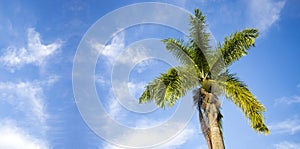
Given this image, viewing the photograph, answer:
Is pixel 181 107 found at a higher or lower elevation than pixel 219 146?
higher

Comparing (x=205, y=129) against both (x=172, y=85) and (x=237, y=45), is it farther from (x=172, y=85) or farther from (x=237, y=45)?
(x=237, y=45)

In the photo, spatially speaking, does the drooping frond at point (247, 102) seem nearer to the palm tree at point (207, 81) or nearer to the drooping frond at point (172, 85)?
the palm tree at point (207, 81)

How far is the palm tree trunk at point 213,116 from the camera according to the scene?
16.5 m

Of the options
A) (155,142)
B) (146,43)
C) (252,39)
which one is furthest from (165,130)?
(252,39)

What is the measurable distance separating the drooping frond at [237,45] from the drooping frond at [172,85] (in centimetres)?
225

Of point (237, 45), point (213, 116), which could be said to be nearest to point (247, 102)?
point (213, 116)

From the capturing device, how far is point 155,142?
666 inches

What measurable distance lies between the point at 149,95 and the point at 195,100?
9.90ft

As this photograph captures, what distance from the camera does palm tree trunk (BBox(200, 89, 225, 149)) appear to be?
1652cm

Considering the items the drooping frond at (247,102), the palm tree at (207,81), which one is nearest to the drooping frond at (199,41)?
the palm tree at (207,81)

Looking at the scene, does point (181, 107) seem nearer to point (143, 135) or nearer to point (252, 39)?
point (143, 135)

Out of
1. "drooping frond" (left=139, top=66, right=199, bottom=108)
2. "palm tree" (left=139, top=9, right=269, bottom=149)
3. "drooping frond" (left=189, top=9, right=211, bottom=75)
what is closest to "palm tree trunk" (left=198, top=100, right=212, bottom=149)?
"palm tree" (left=139, top=9, right=269, bottom=149)

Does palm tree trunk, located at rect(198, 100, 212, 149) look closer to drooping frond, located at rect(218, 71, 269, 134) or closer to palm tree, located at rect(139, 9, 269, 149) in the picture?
palm tree, located at rect(139, 9, 269, 149)

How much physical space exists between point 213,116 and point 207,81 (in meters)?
2.40
